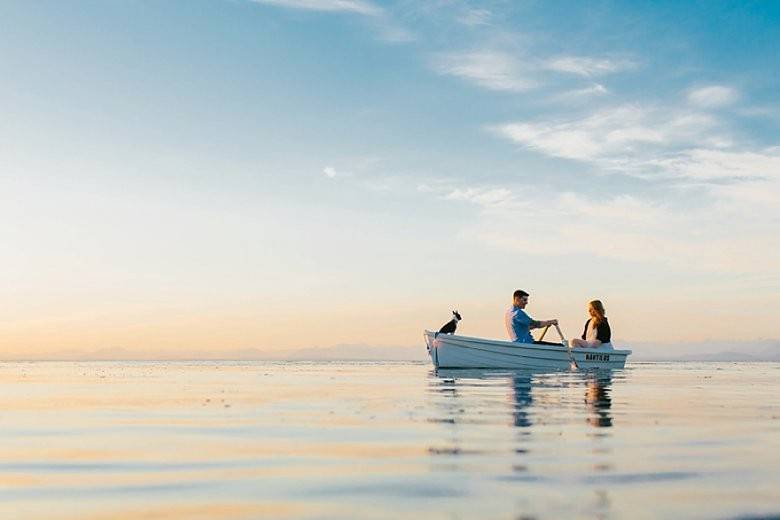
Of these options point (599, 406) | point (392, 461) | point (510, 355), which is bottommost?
point (392, 461)

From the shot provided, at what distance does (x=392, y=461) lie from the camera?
8.40 metres

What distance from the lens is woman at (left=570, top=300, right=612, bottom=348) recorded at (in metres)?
36.0

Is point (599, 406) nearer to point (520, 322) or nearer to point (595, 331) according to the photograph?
point (520, 322)

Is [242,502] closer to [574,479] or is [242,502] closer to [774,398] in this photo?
[574,479]

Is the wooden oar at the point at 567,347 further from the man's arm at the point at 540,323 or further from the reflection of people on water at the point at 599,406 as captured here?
the reflection of people on water at the point at 599,406

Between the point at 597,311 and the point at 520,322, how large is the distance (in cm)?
354

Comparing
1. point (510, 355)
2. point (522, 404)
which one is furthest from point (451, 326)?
point (522, 404)

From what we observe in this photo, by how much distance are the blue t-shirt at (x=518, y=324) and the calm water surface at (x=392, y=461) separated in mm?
18342

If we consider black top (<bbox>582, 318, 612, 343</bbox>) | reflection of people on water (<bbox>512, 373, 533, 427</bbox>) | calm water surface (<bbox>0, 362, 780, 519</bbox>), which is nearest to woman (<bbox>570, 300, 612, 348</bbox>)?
black top (<bbox>582, 318, 612, 343</bbox>)

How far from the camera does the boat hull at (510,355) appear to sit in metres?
35.1

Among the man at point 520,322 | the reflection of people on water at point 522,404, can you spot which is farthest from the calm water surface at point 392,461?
the man at point 520,322

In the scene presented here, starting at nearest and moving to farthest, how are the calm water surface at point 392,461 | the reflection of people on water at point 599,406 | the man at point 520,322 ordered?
the calm water surface at point 392,461 → the reflection of people on water at point 599,406 → the man at point 520,322

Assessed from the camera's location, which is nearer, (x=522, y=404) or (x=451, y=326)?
(x=522, y=404)

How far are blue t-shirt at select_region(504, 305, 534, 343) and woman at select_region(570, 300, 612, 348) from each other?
2.52m
